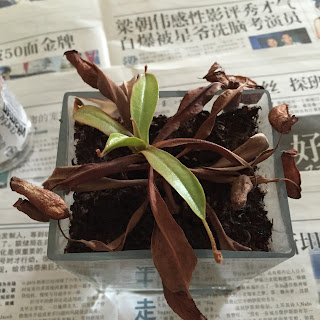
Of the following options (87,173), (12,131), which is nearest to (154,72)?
(12,131)

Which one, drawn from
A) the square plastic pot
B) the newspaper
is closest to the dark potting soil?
the square plastic pot

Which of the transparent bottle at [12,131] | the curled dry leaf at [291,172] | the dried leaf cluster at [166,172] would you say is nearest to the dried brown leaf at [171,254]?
the dried leaf cluster at [166,172]

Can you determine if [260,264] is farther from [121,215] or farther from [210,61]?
[210,61]

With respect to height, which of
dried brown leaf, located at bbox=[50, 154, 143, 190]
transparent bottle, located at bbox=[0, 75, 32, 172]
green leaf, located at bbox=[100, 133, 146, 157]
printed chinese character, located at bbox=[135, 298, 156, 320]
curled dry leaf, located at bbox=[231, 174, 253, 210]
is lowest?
printed chinese character, located at bbox=[135, 298, 156, 320]

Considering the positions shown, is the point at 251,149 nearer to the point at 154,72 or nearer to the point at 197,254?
the point at 197,254

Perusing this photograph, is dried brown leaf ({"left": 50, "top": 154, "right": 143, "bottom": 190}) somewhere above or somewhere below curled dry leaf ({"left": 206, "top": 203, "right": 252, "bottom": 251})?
above

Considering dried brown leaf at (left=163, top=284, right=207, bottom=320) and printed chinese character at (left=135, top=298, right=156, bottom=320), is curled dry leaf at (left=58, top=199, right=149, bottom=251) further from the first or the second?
printed chinese character at (left=135, top=298, right=156, bottom=320)

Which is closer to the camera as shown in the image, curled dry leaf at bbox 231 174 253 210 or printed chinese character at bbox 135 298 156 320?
curled dry leaf at bbox 231 174 253 210
